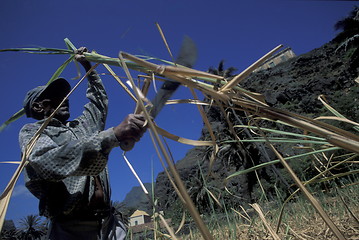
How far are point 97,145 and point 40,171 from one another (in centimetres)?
25

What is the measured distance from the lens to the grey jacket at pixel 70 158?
813 mm

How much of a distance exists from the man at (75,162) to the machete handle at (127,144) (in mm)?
17

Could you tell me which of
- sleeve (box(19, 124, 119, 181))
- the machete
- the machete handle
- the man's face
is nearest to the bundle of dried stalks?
the machete

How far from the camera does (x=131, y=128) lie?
25.9 inches

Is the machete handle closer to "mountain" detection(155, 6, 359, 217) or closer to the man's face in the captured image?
the man's face

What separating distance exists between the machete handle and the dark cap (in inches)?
32.8

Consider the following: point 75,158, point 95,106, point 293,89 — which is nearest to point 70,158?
point 75,158

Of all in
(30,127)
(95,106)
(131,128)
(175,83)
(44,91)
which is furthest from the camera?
(95,106)

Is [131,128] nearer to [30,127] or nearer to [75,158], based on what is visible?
[75,158]

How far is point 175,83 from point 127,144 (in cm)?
36

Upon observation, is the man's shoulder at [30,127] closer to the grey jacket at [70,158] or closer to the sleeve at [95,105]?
the grey jacket at [70,158]

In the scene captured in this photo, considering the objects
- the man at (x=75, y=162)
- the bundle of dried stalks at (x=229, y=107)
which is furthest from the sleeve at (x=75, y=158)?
the bundle of dried stalks at (x=229, y=107)

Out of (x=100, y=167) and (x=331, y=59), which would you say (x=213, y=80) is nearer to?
(x=100, y=167)

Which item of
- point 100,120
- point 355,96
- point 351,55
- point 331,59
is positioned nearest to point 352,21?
point 351,55
